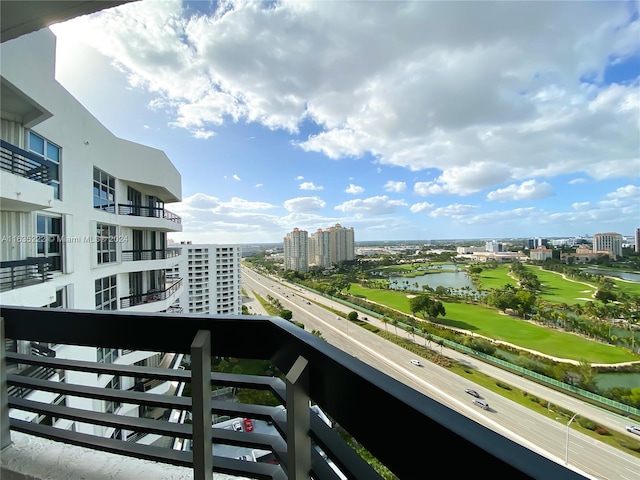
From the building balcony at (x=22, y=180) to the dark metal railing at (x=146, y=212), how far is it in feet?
7.94

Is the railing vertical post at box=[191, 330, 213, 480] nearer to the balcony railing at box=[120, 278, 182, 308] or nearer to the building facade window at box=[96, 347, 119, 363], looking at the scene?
the building facade window at box=[96, 347, 119, 363]

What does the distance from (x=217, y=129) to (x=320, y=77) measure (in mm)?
1665

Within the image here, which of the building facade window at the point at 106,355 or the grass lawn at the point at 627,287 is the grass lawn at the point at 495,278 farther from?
the building facade window at the point at 106,355

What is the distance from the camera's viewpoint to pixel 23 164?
112 inches

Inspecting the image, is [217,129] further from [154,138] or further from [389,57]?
[389,57]

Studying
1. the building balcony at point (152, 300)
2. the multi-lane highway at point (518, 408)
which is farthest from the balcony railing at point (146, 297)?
the multi-lane highway at point (518, 408)

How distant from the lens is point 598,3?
181cm

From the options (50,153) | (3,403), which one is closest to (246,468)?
(3,403)

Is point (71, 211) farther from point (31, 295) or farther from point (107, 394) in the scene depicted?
point (107, 394)

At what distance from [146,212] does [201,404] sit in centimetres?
700

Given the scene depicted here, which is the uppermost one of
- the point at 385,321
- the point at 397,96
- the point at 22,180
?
the point at 397,96

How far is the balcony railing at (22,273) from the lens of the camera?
2.70 m

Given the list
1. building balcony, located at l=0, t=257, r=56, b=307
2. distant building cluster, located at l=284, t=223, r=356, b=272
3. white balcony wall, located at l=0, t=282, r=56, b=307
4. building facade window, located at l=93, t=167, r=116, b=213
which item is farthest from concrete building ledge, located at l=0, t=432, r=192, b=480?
building facade window, located at l=93, t=167, r=116, b=213

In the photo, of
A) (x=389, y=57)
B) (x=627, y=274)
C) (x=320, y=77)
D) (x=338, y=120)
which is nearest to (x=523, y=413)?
(x=627, y=274)
